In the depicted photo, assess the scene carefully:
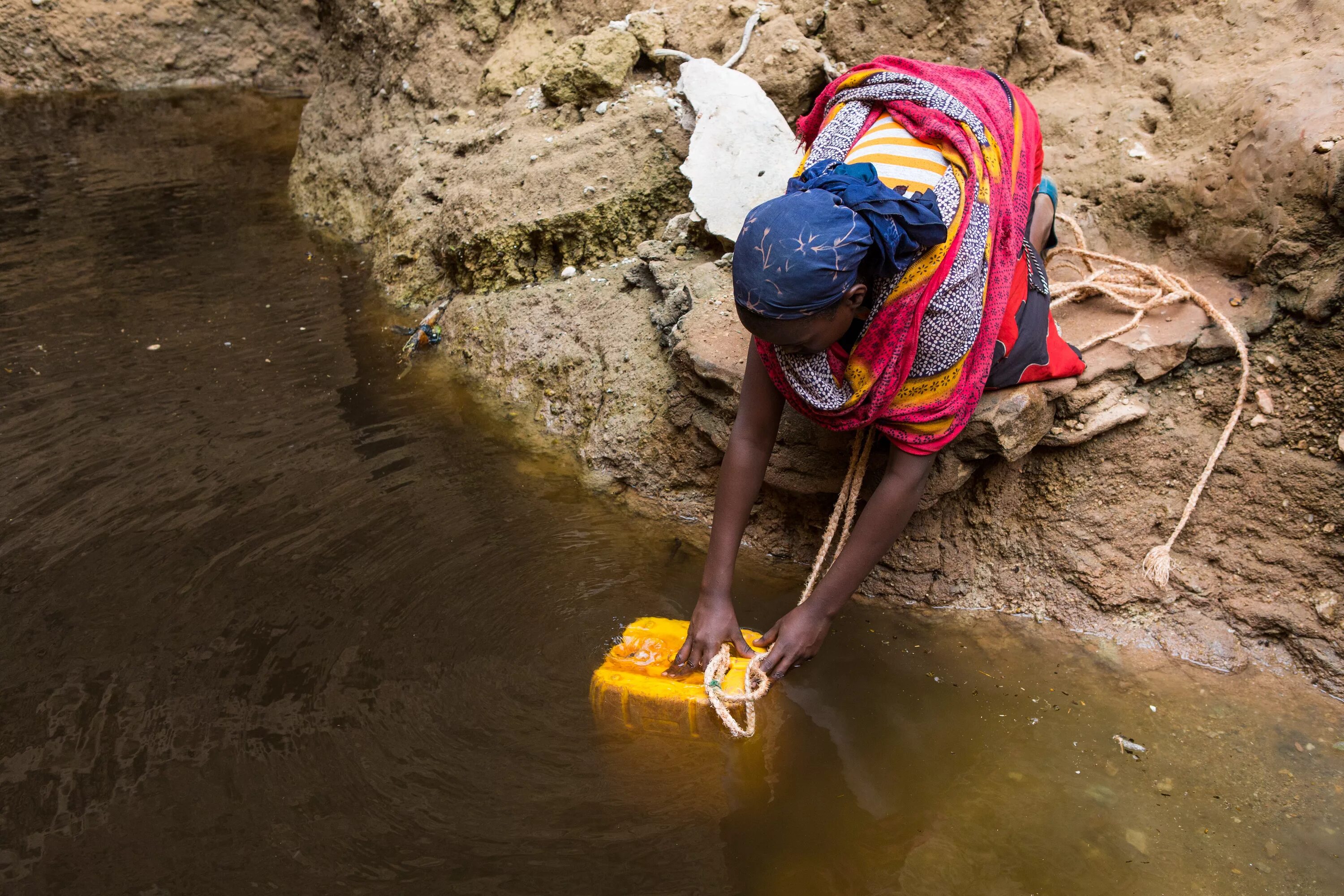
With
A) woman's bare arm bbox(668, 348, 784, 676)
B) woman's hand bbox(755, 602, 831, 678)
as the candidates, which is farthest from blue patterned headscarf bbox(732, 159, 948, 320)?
woman's hand bbox(755, 602, 831, 678)

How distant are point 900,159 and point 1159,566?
4.38 feet

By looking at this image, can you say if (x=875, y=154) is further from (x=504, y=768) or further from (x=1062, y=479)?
(x=504, y=768)

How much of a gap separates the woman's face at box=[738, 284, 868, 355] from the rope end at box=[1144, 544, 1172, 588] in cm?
124

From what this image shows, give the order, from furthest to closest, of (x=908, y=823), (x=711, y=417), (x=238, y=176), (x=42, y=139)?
1. (x=42, y=139)
2. (x=238, y=176)
3. (x=711, y=417)
4. (x=908, y=823)

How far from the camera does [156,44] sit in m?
7.68

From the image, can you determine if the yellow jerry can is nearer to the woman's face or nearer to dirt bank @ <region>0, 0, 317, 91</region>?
the woman's face

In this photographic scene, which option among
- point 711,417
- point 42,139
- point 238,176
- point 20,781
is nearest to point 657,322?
point 711,417

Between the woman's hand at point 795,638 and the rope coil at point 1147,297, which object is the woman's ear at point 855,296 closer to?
the woman's hand at point 795,638

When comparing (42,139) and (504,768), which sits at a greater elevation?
(42,139)

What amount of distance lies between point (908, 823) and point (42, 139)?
6917 millimetres

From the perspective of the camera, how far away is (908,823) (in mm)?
2045

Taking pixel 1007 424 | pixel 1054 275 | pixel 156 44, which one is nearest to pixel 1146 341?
pixel 1054 275

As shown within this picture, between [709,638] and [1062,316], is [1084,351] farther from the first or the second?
[709,638]

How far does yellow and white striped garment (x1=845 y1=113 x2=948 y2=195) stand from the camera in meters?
1.79
